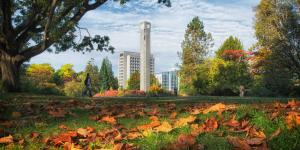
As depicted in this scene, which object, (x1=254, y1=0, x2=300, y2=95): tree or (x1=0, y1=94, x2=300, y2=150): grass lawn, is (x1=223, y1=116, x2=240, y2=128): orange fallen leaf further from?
(x1=254, y1=0, x2=300, y2=95): tree

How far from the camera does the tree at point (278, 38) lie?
38.1m

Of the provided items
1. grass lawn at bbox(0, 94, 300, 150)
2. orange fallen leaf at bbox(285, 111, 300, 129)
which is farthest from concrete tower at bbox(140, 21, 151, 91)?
orange fallen leaf at bbox(285, 111, 300, 129)

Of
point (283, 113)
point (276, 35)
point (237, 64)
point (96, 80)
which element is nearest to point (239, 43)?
point (237, 64)

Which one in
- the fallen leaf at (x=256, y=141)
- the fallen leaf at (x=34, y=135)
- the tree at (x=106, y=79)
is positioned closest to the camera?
the fallen leaf at (x=256, y=141)

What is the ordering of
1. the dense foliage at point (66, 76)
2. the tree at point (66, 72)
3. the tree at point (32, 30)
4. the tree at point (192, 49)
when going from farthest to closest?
1. the tree at point (66, 72)
2. the dense foliage at point (66, 76)
3. the tree at point (192, 49)
4. the tree at point (32, 30)

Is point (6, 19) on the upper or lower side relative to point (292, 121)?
upper

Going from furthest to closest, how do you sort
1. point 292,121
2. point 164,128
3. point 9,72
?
point 9,72
point 164,128
point 292,121

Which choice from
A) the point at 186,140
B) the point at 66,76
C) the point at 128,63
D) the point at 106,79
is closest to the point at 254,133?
the point at 186,140

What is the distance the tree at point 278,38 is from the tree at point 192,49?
12455 millimetres

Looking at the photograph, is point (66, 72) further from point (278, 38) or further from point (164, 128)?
point (164, 128)

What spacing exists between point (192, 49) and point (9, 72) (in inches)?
1370

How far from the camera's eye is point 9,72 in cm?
1909

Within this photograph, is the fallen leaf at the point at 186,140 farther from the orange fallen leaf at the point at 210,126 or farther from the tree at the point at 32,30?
the tree at the point at 32,30

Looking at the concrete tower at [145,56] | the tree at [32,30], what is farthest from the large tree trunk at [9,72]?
the concrete tower at [145,56]
